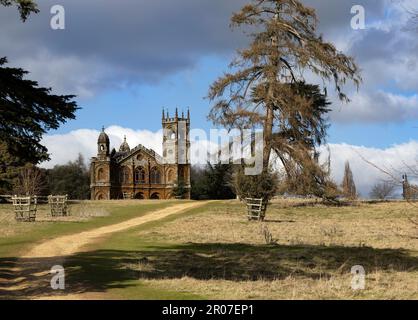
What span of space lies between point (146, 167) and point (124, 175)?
4.47 meters

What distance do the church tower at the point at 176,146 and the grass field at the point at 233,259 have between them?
76.2 metres

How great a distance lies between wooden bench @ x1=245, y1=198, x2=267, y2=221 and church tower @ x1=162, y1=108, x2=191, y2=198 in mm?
74443

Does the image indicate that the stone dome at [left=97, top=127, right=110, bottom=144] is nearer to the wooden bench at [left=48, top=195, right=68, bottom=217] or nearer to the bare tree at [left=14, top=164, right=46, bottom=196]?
the bare tree at [left=14, top=164, right=46, bottom=196]

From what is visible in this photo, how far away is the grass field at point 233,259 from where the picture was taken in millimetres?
12281

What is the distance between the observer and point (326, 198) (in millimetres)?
42094

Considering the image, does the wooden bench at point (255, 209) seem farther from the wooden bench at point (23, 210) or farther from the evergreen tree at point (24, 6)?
the evergreen tree at point (24, 6)

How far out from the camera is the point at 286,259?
17359mm

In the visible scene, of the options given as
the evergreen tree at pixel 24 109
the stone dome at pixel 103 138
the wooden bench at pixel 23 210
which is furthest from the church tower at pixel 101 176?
the evergreen tree at pixel 24 109

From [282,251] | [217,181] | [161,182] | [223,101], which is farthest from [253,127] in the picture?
[161,182]

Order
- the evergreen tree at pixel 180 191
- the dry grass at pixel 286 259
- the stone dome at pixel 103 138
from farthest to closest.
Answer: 1. the stone dome at pixel 103 138
2. the evergreen tree at pixel 180 191
3. the dry grass at pixel 286 259

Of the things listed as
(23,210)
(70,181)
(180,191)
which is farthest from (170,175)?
(23,210)

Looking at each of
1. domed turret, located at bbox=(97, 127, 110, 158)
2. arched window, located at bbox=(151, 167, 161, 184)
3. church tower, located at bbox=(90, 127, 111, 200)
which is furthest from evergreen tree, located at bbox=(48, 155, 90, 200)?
arched window, located at bbox=(151, 167, 161, 184)

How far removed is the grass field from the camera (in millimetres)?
12281

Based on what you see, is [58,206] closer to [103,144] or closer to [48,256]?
[48,256]
